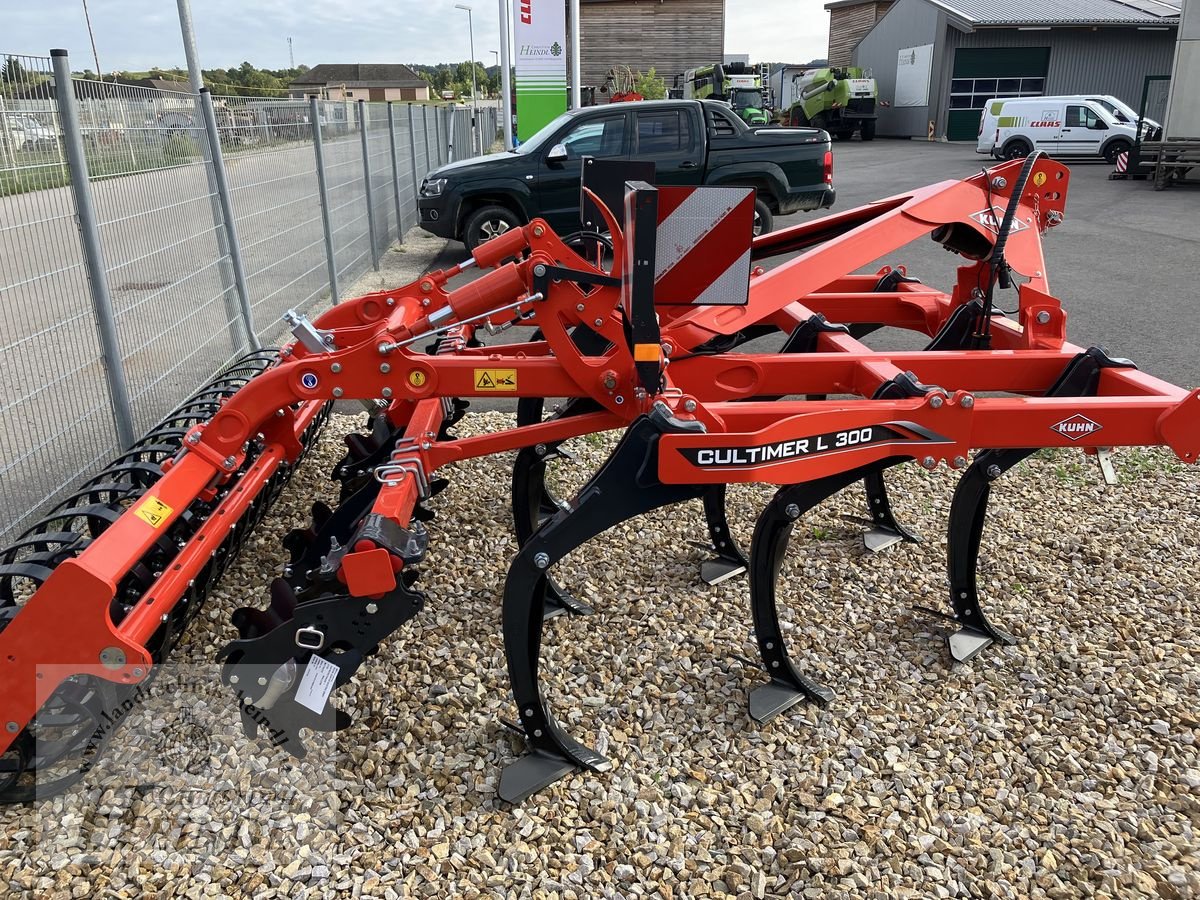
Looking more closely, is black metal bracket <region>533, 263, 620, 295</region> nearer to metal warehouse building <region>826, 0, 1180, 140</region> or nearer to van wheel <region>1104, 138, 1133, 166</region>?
van wheel <region>1104, 138, 1133, 166</region>

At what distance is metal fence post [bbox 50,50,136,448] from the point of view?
4.01 m

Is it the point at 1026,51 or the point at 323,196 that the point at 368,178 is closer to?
the point at 323,196

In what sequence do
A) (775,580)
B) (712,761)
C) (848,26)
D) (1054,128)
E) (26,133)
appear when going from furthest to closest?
(848,26), (1054,128), (26,133), (775,580), (712,761)

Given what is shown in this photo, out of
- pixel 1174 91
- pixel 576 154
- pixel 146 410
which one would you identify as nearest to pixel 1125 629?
pixel 146 410

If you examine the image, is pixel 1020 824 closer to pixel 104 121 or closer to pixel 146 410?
pixel 146 410

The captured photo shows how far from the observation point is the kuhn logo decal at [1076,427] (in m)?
3.05

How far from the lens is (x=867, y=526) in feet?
15.1

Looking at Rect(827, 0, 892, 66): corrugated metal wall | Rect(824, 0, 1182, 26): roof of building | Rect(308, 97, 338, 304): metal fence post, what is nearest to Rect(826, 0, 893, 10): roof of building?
Rect(827, 0, 892, 66): corrugated metal wall

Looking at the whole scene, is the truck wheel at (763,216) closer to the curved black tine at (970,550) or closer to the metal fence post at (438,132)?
the metal fence post at (438,132)

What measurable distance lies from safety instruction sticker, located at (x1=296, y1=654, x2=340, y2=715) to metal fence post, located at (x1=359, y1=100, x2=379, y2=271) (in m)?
9.14

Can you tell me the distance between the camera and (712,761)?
3.01m

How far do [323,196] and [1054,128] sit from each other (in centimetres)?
2121

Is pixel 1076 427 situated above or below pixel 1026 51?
below

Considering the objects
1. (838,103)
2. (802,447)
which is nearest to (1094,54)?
(838,103)
